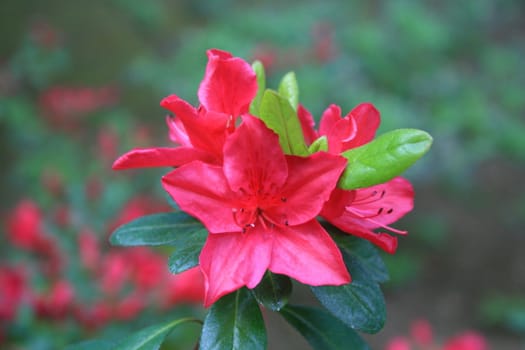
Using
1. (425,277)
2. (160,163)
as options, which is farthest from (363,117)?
(425,277)

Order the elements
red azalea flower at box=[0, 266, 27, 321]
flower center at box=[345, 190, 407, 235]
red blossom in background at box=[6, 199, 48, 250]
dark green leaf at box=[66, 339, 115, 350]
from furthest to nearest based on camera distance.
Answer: red blossom in background at box=[6, 199, 48, 250], red azalea flower at box=[0, 266, 27, 321], dark green leaf at box=[66, 339, 115, 350], flower center at box=[345, 190, 407, 235]

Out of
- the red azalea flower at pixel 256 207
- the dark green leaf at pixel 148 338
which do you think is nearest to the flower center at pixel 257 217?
the red azalea flower at pixel 256 207

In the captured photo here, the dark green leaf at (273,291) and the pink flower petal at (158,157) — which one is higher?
the pink flower petal at (158,157)

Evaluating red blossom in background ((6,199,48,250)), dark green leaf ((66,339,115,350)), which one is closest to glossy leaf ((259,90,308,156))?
dark green leaf ((66,339,115,350))

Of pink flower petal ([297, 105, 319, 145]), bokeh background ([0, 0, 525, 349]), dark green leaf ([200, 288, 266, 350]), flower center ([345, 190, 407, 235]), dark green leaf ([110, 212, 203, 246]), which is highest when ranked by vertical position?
pink flower petal ([297, 105, 319, 145])

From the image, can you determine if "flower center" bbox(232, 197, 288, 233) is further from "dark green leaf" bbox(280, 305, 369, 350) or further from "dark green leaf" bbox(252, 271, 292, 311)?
"dark green leaf" bbox(280, 305, 369, 350)

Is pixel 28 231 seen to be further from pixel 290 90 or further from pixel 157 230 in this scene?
pixel 290 90

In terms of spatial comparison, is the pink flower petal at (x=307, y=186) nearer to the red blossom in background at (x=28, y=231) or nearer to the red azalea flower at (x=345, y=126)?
the red azalea flower at (x=345, y=126)
